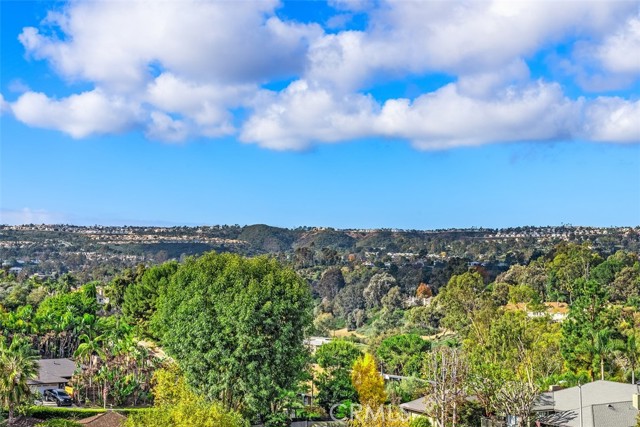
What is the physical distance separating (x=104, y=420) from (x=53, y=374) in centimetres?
1934

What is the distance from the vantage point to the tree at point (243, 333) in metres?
42.9

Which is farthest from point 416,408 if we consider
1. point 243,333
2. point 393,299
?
point 393,299

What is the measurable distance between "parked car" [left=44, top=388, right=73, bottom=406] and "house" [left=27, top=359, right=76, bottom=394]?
757mm

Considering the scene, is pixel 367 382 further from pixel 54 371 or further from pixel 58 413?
pixel 54 371

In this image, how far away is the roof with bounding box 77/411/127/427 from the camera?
4369 centimetres

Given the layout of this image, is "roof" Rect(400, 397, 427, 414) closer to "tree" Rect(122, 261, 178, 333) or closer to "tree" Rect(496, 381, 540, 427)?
"tree" Rect(496, 381, 540, 427)

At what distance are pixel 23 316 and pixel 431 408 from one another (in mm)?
44092

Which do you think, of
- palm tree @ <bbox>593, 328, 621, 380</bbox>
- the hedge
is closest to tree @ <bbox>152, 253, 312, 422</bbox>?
the hedge

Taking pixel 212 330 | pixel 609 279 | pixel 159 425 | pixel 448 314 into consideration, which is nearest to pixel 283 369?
pixel 212 330

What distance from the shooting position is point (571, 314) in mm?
59312

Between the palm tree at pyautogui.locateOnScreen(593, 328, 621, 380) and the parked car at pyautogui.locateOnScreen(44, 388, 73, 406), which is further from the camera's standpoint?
the parked car at pyautogui.locateOnScreen(44, 388, 73, 406)

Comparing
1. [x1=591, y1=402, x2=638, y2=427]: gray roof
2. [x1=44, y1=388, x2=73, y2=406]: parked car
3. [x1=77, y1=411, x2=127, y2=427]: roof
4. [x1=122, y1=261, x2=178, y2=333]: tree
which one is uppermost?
[x1=122, y1=261, x2=178, y2=333]: tree

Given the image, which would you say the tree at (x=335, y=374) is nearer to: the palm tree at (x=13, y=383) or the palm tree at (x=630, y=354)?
the palm tree at (x=630, y=354)

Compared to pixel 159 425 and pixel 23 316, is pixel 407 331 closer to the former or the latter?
pixel 23 316
